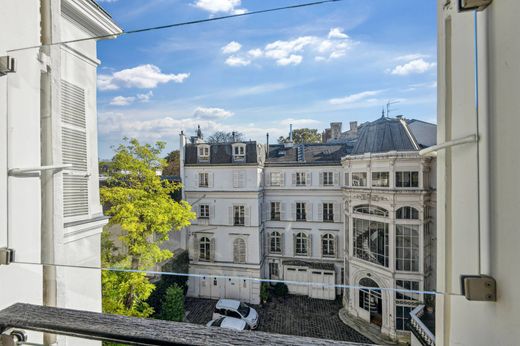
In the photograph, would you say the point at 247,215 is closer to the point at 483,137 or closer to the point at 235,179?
the point at 235,179

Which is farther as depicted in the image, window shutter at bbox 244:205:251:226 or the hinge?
window shutter at bbox 244:205:251:226

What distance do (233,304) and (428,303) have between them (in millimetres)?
647

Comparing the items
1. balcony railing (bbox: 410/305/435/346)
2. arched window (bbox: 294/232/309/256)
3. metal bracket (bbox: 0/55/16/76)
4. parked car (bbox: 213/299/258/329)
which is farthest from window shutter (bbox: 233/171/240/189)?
metal bracket (bbox: 0/55/16/76)

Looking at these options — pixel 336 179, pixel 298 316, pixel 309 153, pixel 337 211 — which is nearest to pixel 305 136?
pixel 309 153

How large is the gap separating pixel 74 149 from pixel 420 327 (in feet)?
4.32

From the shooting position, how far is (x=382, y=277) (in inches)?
33.8

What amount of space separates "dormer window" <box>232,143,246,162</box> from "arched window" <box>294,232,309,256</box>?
360mm

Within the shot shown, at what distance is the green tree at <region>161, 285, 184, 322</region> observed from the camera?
106 centimetres

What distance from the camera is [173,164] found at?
105 centimetres

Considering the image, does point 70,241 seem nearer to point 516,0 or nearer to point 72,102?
point 72,102

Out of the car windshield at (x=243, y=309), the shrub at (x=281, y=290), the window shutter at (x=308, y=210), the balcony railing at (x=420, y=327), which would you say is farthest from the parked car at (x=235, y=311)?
the balcony railing at (x=420, y=327)

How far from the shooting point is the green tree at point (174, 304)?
1059 mm

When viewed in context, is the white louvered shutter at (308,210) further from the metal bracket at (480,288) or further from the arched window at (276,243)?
the metal bracket at (480,288)

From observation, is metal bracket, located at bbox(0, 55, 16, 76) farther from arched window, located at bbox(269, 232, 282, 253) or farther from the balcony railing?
the balcony railing
